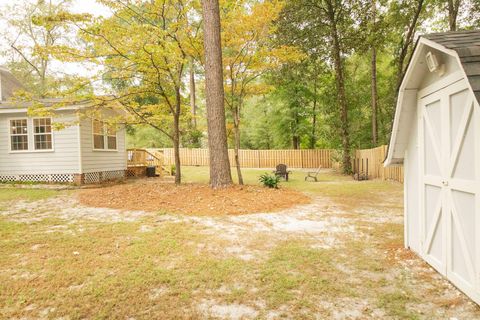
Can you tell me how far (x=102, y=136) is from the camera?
15.2 m

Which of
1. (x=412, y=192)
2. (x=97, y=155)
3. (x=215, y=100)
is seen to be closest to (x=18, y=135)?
(x=97, y=155)

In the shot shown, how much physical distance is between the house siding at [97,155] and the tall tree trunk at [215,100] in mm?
6620

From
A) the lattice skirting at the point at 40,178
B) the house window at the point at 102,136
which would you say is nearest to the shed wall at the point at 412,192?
the house window at the point at 102,136

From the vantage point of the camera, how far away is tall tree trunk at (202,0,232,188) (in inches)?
367

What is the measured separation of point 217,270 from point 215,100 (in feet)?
21.2

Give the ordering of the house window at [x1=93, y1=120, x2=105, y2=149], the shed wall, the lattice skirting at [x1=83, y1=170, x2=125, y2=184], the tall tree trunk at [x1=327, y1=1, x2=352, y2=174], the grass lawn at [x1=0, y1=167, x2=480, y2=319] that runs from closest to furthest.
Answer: the grass lawn at [x1=0, y1=167, x2=480, y2=319] → the shed wall → the lattice skirting at [x1=83, y1=170, x2=125, y2=184] → the house window at [x1=93, y1=120, x2=105, y2=149] → the tall tree trunk at [x1=327, y1=1, x2=352, y2=174]

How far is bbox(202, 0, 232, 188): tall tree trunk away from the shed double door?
5929 millimetres

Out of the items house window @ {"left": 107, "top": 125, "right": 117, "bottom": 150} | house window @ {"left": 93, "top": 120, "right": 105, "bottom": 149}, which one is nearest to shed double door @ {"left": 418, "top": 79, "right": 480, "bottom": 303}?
house window @ {"left": 93, "top": 120, "right": 105, "bottom": 149}

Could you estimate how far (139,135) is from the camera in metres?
44.5

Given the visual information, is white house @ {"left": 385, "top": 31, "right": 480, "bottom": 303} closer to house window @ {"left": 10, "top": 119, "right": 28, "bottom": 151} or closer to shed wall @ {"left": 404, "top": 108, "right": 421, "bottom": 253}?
shed wall @ {"left": 404, "top": 108, "right": 421, "bottom": 253}

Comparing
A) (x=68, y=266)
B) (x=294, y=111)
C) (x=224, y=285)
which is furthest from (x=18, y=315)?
(x=294, y=111)

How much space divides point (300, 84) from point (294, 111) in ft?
7.24

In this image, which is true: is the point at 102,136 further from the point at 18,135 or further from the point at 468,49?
the point at 468,49

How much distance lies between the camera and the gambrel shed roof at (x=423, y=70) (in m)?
2.60
